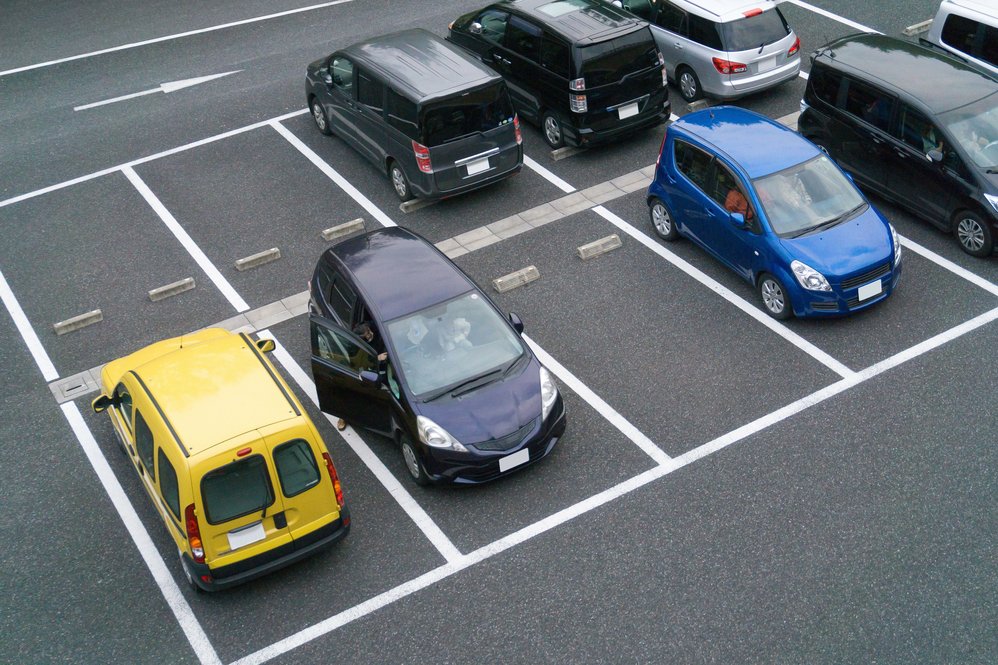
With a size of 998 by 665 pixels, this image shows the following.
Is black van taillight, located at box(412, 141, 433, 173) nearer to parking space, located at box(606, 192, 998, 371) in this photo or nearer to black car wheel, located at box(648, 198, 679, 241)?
black car wheel, located at box(648, 198, 679, 241)

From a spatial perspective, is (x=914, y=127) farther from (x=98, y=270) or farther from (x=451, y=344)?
(x=98, y=270)

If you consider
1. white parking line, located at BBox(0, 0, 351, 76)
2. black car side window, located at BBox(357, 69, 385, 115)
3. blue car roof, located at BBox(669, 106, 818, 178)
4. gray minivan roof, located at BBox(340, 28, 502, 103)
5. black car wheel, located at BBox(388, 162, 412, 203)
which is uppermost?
gray minivan roof, located at BBox(340, 28, 502, 103)

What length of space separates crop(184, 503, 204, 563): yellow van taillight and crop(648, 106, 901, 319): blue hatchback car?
21.7 ft

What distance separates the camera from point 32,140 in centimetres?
1527

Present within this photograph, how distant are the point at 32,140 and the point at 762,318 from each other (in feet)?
37.9

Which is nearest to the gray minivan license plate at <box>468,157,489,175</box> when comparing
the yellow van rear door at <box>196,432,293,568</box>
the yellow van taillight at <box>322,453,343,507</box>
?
the yellow van taillight at <box>322,453,343,507</box>

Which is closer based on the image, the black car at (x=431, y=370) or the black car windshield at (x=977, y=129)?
the black car at (x=431, y=370)

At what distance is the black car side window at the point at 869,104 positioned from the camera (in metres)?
12.3

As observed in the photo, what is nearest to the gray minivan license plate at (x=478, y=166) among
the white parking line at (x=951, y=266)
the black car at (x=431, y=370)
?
the black car at (x=431, y=370)

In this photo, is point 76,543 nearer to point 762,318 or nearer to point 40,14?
point 762,318

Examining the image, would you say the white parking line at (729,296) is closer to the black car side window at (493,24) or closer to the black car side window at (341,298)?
the black car side window at (493,24)

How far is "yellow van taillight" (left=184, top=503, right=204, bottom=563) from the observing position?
24.8ft

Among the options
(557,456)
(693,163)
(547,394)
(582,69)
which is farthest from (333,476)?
(582,69)

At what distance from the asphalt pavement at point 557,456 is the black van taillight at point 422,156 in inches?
31.0
